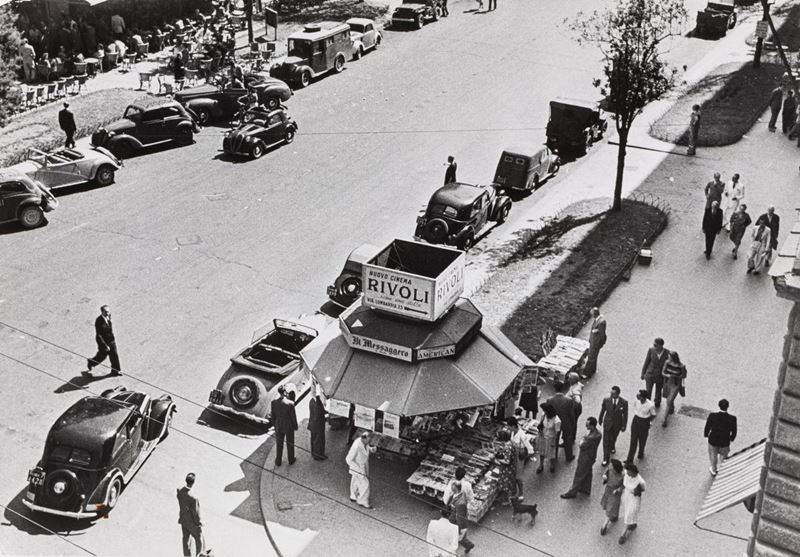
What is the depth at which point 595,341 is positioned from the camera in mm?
19938

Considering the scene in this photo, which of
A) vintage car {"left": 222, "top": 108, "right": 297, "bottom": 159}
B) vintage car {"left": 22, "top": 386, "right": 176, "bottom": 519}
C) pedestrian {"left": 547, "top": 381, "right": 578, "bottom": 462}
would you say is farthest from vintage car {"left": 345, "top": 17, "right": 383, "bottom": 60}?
vintage car {"left": 22, "top": 386, "right": 176, "bottom": 519}

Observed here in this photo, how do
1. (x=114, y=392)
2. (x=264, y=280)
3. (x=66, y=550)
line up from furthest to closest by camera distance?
(x=264, y=280), (x=114, y=392), (x=66, y=550)

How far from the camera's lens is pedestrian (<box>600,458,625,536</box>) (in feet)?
51.0

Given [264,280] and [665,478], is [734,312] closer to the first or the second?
[665,478]

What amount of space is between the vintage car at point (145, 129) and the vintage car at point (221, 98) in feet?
5.91

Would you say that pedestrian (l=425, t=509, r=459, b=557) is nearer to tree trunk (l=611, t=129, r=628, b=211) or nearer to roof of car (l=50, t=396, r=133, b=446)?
roof of car (l=50, t=396, r=133, b=446)

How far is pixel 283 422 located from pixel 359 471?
1.78 metres

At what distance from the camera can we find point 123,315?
2244 cm

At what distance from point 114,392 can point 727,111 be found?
26.2m

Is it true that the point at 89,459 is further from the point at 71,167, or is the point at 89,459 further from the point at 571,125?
the point at 571,125

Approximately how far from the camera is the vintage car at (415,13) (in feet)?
151

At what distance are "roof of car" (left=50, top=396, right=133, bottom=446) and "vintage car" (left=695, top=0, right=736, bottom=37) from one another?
36.6 meters

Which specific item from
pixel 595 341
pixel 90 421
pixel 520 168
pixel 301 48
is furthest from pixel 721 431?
pixel 301 48

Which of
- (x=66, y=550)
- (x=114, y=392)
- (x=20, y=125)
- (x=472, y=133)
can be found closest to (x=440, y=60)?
(x=472, y=133)
